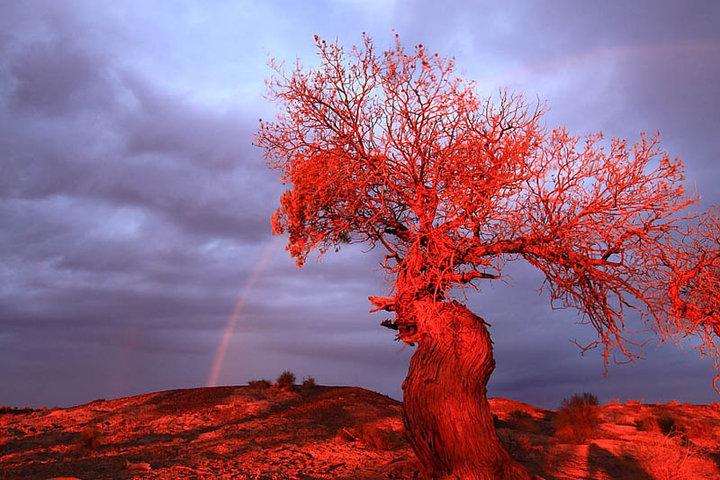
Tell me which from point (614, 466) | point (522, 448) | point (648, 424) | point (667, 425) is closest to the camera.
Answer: point (614, 466)

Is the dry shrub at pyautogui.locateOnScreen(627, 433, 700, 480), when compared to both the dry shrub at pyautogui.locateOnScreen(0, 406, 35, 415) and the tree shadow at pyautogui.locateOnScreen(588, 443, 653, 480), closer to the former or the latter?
the tree shadow at pyautogui.locateOnScreen(588, 443, 653, 480)

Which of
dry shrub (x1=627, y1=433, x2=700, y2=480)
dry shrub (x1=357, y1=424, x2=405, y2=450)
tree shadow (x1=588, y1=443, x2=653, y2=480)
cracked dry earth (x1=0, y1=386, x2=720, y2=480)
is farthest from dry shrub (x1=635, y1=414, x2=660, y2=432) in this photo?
dry shrub (x1=357, y1=424, x2=405, y2=450)

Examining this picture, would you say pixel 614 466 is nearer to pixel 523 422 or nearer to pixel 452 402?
pixel 523 422

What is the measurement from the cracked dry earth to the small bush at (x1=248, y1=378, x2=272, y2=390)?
0.85 m

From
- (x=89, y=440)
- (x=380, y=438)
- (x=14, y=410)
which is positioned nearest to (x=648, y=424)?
(x=380, y=438)

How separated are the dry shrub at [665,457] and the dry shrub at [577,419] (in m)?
1.69

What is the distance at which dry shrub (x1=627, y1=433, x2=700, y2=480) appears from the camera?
15570mm

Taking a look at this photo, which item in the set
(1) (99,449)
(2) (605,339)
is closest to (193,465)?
(1) (99,449)

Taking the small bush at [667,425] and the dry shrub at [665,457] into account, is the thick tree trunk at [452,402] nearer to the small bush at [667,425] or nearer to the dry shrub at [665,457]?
the dry shrub at [665,457]

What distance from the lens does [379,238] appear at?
12.9 meters

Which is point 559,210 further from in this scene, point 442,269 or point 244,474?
point 244,474

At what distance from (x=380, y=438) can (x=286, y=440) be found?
8.76 ft

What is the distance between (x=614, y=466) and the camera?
17.1 m

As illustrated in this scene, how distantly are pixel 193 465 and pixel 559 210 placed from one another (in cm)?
947
